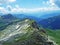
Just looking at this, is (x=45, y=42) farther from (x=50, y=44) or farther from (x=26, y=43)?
(x=26, y=43)

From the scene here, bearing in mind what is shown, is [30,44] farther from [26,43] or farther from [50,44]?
[50,44]

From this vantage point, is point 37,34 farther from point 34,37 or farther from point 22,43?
point 22,43

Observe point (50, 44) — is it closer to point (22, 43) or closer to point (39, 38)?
point (39, 38)

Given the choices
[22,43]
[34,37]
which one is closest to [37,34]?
[34,37]

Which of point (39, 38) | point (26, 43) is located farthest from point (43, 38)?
point (26, 43)

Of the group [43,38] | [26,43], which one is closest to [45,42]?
[43,38]
